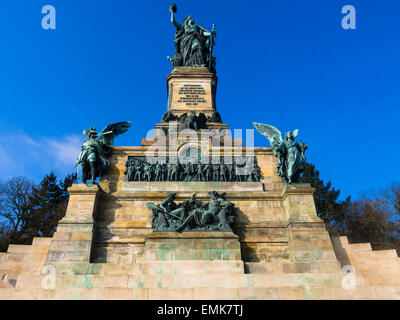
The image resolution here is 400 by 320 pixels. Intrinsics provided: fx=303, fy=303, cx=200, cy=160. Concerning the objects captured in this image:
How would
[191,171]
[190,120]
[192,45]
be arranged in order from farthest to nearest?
[192,45] < [190,120] < [191,171]

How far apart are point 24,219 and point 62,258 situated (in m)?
22.3

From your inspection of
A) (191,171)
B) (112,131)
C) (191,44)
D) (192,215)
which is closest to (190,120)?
(191,171)

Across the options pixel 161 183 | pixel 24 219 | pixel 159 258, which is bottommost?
pixel 159 258

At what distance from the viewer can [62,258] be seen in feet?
38.6

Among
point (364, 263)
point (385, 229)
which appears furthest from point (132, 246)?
point (385, 229)

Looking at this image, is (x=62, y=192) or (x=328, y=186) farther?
(x=328, y=186)

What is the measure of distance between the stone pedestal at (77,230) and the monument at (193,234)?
0.13 ft

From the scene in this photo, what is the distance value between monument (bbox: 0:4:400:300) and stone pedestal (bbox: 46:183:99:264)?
4cm

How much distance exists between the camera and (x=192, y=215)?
12.5 metres

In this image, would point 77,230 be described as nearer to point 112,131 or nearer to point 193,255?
point 193,255

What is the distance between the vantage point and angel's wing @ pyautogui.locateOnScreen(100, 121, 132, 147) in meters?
15.7

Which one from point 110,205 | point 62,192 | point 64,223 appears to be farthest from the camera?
point 62,192

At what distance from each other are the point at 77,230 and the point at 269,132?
34.5ft
